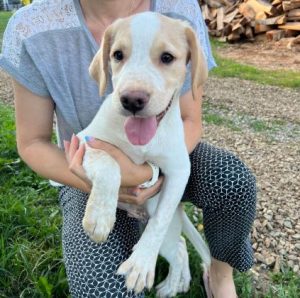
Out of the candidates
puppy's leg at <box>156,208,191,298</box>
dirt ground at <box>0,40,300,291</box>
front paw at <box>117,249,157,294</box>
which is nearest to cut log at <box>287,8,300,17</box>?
dirt ground at <box>0,40,300,291</box>

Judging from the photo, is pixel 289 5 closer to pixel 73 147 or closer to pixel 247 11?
pixel 247 11

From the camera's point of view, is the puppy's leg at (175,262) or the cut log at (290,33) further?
the cut log at (290,33)

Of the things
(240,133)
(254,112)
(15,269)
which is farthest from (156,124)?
(254,112)

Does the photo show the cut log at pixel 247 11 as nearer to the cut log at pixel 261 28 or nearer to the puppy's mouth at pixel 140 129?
the cut log at pixel 261 28

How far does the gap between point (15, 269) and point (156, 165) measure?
0.96m

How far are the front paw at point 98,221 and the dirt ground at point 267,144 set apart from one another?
3.82 feet

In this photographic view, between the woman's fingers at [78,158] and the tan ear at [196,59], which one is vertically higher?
the tan ear at [196,59]

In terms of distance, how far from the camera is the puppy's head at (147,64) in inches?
72.7

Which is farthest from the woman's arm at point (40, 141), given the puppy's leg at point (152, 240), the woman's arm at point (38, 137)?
the puppy's leg at point (152, 240)

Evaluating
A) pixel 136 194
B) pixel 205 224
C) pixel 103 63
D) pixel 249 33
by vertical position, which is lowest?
pixel 249 33

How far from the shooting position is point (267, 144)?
4852 mm

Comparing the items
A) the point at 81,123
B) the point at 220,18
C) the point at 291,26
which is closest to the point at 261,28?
the point at 291,26

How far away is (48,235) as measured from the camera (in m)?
2.88

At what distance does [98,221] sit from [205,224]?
0.74m
